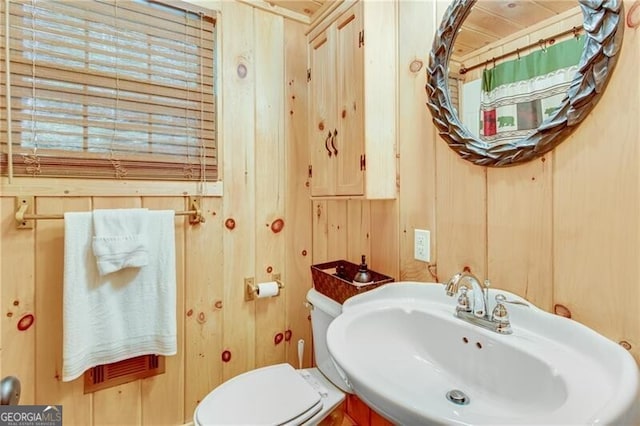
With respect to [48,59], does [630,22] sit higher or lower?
lower

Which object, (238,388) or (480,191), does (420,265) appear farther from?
(238,388)

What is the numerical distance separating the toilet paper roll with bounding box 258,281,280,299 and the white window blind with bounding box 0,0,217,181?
57 cm

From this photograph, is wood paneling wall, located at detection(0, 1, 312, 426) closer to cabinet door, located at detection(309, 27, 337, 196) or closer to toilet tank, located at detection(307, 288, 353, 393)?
cabinet door, located at detection(309, 27, 337, 196)

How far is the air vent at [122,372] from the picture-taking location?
4.21 ft

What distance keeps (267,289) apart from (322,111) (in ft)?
2.88

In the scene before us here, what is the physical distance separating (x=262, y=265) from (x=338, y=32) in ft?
3.68

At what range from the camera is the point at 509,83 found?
0.98 meters

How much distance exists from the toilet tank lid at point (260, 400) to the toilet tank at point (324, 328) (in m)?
0.12

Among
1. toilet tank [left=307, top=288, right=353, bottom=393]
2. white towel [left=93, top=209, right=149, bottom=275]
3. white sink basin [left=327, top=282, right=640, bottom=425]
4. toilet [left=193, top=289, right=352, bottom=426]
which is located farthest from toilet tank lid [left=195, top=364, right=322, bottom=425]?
white towel [left=93, top=209, right=149, bottom=275]

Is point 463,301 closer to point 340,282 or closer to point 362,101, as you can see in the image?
point 340,282

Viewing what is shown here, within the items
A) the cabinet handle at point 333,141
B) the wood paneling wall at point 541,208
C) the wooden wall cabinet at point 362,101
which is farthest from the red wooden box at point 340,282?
the cabinet handle at point 333,141

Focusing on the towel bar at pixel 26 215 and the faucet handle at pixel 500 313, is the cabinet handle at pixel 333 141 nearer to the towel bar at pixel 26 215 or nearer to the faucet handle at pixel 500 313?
the faucet handle at pixel 500 313

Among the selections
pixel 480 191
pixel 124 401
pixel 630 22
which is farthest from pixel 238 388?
pixel 630 22

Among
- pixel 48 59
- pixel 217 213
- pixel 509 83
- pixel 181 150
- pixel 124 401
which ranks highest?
pixel 48 59
